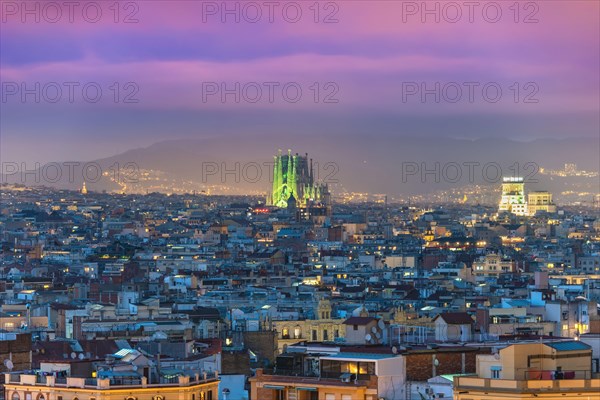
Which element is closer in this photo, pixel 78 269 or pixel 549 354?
pixel 549 354

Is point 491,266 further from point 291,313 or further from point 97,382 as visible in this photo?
point 97,382

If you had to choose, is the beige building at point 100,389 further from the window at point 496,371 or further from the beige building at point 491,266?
the beige building at point 491,266

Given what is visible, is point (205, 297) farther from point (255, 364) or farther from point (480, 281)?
point (255, 364)

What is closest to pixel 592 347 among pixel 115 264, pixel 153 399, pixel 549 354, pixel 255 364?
pixel 549 354

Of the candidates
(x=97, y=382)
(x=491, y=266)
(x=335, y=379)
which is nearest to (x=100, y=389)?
(x=97, y=382)

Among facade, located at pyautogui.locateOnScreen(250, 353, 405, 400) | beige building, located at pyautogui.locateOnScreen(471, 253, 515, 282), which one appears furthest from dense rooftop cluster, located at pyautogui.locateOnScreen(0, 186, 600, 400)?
beige building, located at pyautogui.locateOnScreen(471, 253, 515, 282)

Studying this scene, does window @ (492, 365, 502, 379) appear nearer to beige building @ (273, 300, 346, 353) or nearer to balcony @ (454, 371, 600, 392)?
balcony @ (454, 371, 600, 392)

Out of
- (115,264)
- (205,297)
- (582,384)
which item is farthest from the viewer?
(115,264)

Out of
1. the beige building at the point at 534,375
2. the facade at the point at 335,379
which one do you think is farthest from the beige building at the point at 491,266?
the beige building at the point at 534,375
